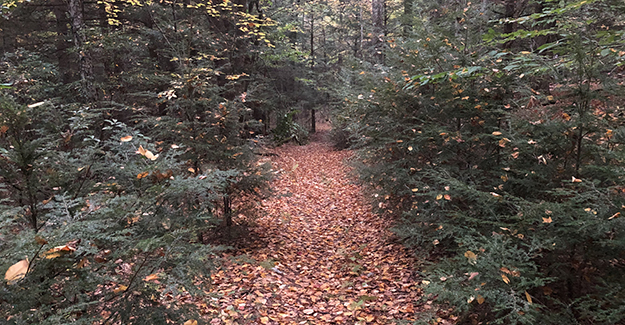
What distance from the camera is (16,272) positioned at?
144cm

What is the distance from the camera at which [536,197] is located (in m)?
3.31

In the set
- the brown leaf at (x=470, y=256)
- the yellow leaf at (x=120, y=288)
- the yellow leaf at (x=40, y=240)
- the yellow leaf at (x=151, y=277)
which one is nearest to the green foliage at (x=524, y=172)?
the brown leaf at (x=470, y=256)

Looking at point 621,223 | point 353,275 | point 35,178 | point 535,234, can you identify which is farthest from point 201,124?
point 621,223

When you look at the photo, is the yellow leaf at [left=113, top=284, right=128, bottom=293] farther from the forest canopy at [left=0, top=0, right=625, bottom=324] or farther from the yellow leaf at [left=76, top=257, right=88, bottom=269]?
the yellow leaf at [left=76, top=257, right=88, bottom=269]

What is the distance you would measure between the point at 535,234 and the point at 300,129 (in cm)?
1724

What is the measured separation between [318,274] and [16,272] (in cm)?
390

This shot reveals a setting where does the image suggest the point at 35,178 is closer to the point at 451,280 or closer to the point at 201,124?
the point at 201,124

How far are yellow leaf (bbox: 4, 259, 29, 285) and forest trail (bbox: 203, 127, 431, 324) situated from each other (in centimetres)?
118

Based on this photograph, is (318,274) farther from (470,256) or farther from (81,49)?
(81,49)

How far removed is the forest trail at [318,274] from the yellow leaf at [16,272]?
1183 millimetres

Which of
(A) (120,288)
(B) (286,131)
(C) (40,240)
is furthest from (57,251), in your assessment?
(B) (286,131)

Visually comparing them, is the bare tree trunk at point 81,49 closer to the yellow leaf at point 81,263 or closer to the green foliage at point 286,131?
the yellow leaf at point 81,263

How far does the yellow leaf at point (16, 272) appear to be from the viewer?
1429 millimetres

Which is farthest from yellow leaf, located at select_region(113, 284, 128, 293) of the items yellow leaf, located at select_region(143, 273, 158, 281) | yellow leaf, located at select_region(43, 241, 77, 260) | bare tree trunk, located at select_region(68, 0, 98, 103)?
bare tree trunk, located at select_region(68, 0, 98, 103)
